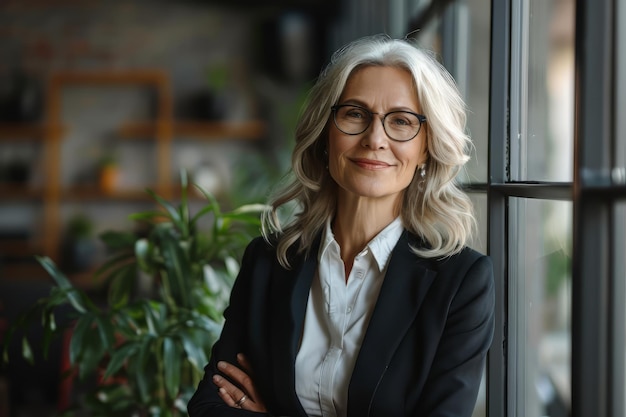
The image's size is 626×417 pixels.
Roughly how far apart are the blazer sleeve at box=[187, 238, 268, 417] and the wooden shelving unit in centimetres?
503

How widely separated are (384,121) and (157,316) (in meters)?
0.98

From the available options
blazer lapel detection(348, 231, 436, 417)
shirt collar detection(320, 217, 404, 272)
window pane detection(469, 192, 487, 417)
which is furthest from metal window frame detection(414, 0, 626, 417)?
window pane detection(469, 192, 487, 417)

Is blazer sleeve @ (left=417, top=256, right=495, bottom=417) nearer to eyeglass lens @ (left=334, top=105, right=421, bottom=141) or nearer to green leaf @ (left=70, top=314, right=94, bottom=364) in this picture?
eyeglass lens @ (left=334, top=105, right=421, bottom=141)

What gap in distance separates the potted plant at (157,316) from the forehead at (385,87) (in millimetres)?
767

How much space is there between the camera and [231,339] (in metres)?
1.52

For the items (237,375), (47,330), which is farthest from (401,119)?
(47,330)

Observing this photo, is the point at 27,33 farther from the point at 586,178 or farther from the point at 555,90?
the point at 586,178

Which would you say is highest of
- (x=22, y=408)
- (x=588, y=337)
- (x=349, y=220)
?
(x=349, y=220)

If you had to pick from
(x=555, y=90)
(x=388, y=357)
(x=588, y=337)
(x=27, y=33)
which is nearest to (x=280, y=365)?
(x=388, y=357)

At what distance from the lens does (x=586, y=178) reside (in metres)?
0.98

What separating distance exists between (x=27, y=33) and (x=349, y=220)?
19.5 feet

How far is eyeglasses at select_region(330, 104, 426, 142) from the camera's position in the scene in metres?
1.37

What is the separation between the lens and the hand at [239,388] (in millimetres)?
1484

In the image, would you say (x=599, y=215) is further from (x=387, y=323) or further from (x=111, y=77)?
(x=111, y=77)
